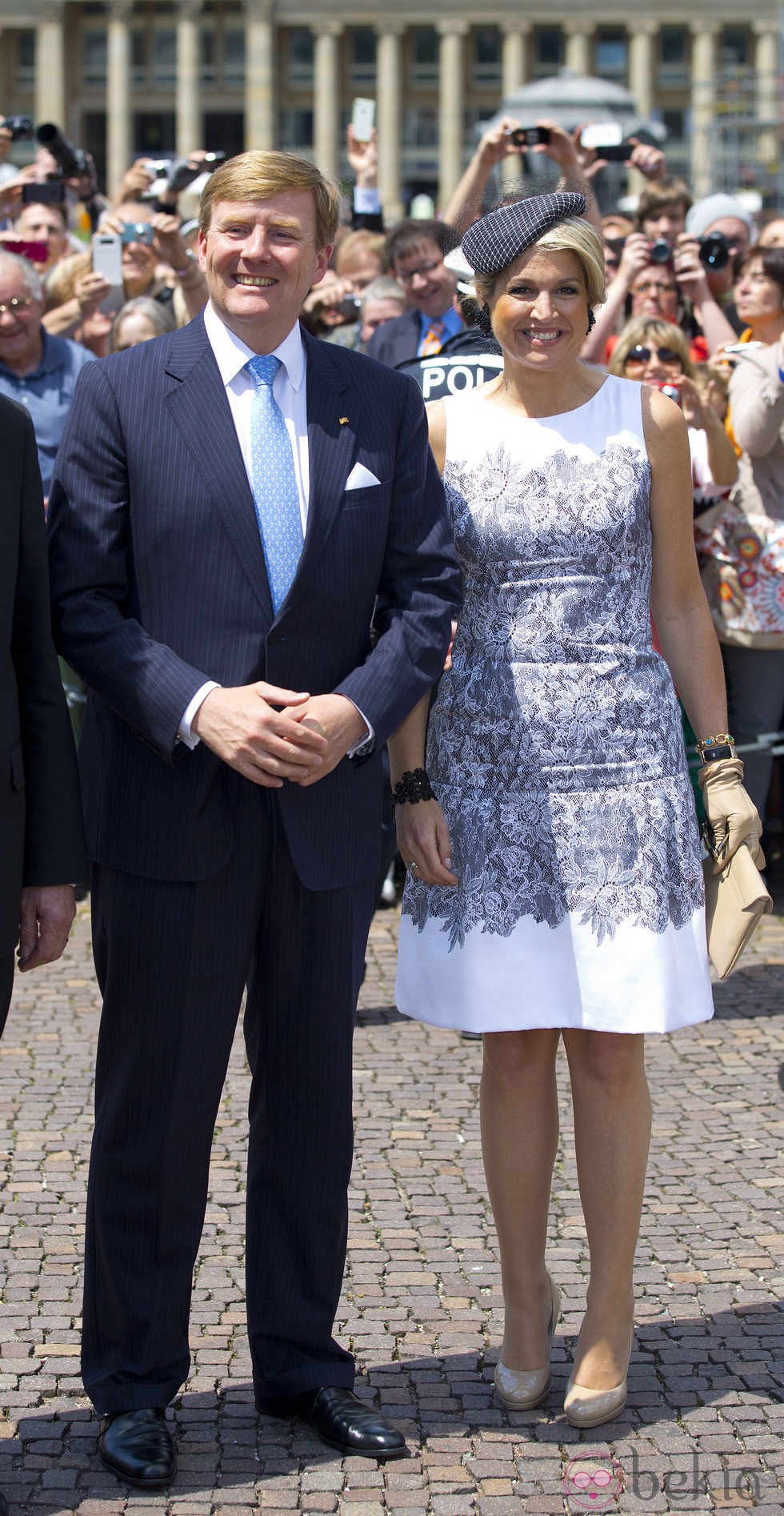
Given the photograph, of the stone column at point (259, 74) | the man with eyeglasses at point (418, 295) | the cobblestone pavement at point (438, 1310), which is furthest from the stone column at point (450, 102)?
the cobblestone pavement at point (438, 1310)

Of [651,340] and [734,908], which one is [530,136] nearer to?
[651,340]

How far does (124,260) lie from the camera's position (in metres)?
9.38

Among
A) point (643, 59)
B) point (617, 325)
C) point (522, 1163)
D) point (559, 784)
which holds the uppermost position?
point (643, 59)

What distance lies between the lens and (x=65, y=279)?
9.49m

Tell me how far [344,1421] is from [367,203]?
8.68 m

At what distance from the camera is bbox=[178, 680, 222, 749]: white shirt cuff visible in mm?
3111

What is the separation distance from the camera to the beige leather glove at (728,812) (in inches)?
138

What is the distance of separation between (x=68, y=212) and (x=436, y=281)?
4.36 metres

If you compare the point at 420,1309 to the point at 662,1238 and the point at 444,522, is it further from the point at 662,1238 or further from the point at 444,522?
the point at 444,522

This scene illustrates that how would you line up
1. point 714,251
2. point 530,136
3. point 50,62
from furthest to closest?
point 50,62, point 714,251, point 530,136

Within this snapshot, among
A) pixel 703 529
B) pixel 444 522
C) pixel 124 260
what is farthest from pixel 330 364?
pixel 124 260

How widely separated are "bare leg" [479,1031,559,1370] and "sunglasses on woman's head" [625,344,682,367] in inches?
150

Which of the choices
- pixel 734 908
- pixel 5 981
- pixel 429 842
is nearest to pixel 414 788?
pixel 429 842

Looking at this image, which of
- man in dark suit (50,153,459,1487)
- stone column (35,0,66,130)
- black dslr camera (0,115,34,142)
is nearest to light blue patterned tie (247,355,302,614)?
man in dark suit (50,153,459,1487)
